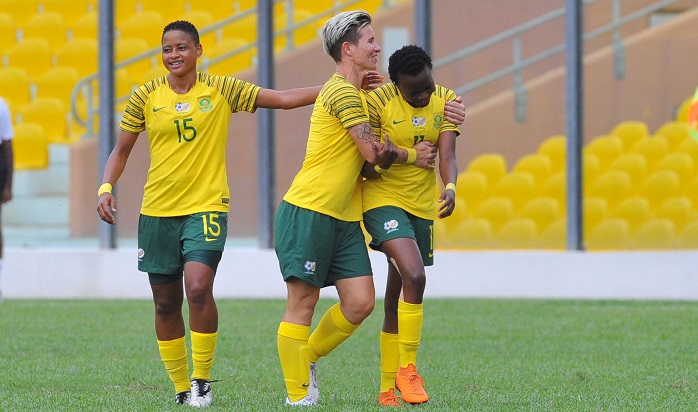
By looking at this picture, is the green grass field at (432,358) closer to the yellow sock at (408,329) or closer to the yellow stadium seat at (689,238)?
the yellow sock at (408,329)

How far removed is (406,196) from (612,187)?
272 inches

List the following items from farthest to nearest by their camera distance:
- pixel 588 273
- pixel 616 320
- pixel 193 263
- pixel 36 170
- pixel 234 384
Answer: pixel 36 170
pixel 588 273
pixel 616 320
pixel 234 384
pixel 193 263

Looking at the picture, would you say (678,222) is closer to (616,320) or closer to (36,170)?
(616,320)

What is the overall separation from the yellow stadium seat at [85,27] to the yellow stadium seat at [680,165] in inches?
222

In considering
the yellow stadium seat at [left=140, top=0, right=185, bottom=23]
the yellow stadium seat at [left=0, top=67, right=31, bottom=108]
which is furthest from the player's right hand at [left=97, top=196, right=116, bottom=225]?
the yellow stadium seat at [left=0, top=67, right=31, bottom=108]

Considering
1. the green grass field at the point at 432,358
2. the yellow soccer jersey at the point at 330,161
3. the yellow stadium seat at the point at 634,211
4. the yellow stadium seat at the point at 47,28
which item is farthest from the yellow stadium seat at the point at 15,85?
the yellow soccer jersey at the point at 330,161

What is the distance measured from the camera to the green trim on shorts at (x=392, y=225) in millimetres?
6203

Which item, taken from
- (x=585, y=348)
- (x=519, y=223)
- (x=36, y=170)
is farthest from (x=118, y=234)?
(x=585, y=348)

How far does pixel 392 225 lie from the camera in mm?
6207

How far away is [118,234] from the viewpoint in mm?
13117

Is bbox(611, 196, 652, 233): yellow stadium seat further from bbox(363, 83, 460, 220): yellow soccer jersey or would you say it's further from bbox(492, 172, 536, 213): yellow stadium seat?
bbox(363, 83, 460, 220): yellow soccer jersey

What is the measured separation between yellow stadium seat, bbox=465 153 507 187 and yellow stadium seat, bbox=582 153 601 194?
74 cm

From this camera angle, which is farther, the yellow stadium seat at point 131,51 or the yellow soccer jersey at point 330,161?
the yellow stadium seat at point 131,51

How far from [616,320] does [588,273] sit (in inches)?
81.4
